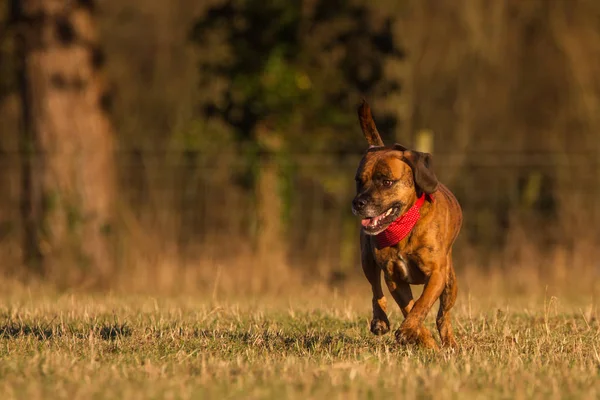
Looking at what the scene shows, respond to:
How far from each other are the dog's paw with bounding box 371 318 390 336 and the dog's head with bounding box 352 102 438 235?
0.62 metres

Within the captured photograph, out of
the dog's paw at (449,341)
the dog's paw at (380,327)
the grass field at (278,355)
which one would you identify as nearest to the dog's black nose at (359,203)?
the dog's paw at (380,327)

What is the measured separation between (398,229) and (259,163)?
9480 mm

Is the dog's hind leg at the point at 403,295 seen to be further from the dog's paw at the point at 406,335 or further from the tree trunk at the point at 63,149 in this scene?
the tree trunk at the point at 63,149

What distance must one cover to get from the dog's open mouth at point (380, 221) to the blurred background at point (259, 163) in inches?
240

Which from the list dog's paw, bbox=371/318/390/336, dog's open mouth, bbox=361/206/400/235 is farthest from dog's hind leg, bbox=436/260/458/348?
dog's open mouth, bbox=361/206/400/235

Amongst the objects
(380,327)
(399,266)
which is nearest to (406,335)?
(380,327)

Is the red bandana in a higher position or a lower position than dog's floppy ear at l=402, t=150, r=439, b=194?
lower

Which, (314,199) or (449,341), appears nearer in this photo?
(449,341)

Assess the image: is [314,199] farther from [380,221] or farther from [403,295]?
[380,221]

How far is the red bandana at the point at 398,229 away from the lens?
7.31 metres

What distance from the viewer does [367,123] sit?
8172 millimetres

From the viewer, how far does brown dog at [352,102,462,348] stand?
7.31 meters

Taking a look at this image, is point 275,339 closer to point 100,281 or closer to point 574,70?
point 100,281

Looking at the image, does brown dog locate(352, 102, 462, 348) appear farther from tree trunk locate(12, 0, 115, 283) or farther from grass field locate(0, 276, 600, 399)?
tree trunk locate(12, 0, 115, 283)
